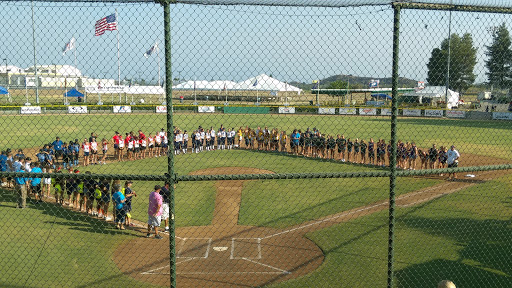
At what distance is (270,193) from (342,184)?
3523mm

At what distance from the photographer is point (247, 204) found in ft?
54.4

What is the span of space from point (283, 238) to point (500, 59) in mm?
8148

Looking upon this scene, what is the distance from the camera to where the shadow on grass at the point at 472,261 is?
924 centimetres

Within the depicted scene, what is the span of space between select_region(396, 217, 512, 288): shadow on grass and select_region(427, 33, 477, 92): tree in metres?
4.43

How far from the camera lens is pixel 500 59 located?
618cm

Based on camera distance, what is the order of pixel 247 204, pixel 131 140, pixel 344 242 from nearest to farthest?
1. pixel 344 242
2. pixel 247 204
3. pixel 131 140

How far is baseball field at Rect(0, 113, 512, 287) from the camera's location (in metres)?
9.83

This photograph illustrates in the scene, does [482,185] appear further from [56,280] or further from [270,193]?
[56,280]

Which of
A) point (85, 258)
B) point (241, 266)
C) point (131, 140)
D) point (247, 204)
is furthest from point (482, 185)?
point (131, 140)

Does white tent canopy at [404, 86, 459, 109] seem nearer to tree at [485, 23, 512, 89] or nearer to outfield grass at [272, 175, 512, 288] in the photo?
tree at [485, 23, 512, 89]

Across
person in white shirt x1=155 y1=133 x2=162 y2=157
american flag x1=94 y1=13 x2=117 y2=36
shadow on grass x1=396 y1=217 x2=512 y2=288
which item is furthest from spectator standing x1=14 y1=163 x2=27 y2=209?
shadow on grass x1=396 y1=217 x2=512 y2=288

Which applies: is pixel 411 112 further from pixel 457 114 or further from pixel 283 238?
pixel 283 238

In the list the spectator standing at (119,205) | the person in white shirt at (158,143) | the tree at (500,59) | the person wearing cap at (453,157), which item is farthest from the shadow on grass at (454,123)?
the tree at (500,59)

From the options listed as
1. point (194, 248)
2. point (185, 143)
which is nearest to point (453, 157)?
point (194, 248)
